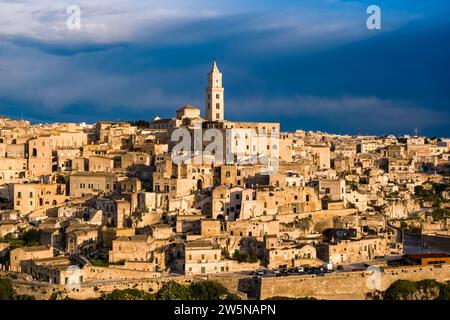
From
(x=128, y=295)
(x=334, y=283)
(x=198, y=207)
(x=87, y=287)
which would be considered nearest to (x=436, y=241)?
(x=334, y=283)

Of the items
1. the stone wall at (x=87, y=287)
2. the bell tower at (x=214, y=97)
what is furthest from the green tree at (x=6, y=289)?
the bell tower at (x=214, y=97)

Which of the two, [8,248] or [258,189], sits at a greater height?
[258,189]

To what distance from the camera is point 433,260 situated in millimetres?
39000

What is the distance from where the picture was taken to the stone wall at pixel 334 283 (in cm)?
3519

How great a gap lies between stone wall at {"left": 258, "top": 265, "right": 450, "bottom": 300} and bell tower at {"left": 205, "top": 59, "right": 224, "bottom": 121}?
70.7 feet

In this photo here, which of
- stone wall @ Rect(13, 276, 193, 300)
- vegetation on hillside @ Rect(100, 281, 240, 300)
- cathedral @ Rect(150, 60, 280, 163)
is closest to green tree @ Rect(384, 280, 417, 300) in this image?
vegetation on hillside @ Rect(100, 281, 240, 300)

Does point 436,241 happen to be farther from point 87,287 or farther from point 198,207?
point 87,287

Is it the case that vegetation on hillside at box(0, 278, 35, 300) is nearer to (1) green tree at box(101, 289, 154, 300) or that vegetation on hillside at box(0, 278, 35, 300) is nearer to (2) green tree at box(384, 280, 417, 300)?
(1) green tree at box(101, 289, 154, 300)

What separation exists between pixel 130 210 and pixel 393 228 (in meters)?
12.7

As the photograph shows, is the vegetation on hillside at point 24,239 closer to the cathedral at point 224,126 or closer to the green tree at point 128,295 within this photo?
the green tree at point 128,295

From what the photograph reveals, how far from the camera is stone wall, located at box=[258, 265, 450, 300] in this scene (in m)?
35.2
